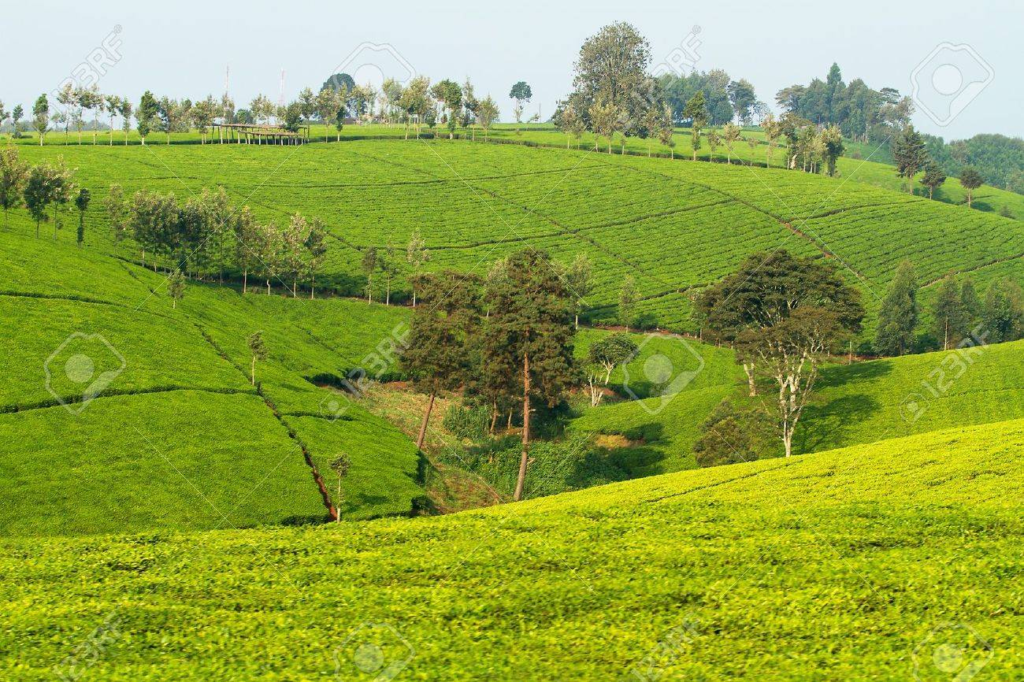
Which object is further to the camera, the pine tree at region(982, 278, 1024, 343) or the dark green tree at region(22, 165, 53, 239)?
the pine tree at region(982, 278, 1024, 343)

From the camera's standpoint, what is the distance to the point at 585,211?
155 m

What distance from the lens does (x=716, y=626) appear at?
2130 cm

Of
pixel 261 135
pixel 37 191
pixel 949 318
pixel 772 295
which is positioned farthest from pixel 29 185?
pixel 949 318

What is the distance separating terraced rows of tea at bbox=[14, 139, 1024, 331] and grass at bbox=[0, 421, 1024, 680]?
89.6m

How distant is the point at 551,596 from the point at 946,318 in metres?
111

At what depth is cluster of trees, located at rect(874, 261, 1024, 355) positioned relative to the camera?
11619 cm

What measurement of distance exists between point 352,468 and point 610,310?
237ft

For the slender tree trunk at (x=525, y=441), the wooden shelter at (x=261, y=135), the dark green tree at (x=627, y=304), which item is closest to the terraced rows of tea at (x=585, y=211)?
the dark green tree at (x=627, y=304)

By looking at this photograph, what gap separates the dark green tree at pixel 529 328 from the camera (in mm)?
58500

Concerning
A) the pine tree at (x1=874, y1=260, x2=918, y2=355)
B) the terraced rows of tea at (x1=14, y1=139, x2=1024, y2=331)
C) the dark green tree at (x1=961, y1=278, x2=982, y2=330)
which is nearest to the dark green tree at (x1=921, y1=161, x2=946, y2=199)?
the terraced rows of tea at (x1=14, y1=139, x2=1024, y2=331)

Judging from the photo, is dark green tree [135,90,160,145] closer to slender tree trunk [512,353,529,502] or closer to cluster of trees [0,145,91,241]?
cluster of trees [0,145,91,241]

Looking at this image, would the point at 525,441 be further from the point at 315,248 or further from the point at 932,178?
the point at 932,178

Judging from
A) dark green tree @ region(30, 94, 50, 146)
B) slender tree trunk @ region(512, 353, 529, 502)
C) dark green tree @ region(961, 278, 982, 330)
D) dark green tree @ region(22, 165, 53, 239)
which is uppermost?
dark green tree @ region(30, 94, 50, 146)

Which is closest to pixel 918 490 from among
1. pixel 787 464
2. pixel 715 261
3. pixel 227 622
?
pixel 787 464
